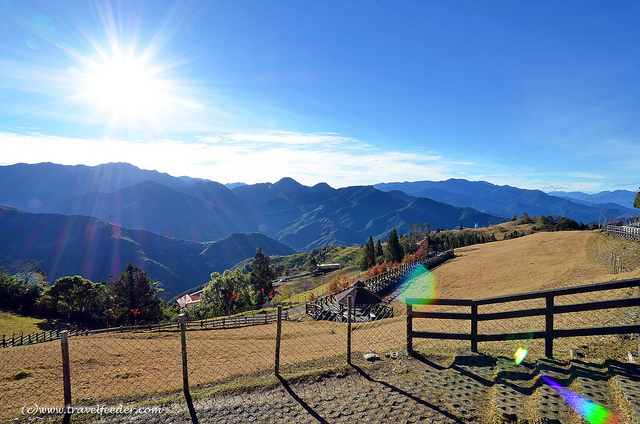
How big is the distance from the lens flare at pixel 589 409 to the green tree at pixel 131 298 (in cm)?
5102

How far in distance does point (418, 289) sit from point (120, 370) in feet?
82.8

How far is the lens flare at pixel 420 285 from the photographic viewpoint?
88.2 ft

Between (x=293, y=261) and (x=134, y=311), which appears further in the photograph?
(x=293, y=261)

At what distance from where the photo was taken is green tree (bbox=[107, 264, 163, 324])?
148 feet

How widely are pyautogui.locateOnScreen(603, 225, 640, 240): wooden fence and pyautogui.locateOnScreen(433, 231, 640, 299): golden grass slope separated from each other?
109 cm

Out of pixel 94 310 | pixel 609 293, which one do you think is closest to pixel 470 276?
pixel 609 293

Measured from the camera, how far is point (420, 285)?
30984mm

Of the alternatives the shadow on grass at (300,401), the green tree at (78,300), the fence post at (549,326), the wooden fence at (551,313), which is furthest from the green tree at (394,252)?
the shadow on grass at (300,401)

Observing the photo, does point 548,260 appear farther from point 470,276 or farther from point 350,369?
point 350,369

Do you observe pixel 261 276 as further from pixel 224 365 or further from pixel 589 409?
pixel 589 409

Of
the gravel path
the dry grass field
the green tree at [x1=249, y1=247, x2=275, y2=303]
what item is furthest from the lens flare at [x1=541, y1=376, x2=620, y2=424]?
the green tree at [x1=249, y1=247, x2=275, y2=303]

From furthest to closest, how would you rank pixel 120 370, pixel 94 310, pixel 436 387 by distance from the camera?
pixel 94 310
pixel 120 370
pixel 436 387

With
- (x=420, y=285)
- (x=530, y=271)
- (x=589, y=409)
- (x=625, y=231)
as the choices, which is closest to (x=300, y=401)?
(x=589, y=409)

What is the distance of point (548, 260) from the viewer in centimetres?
3130
